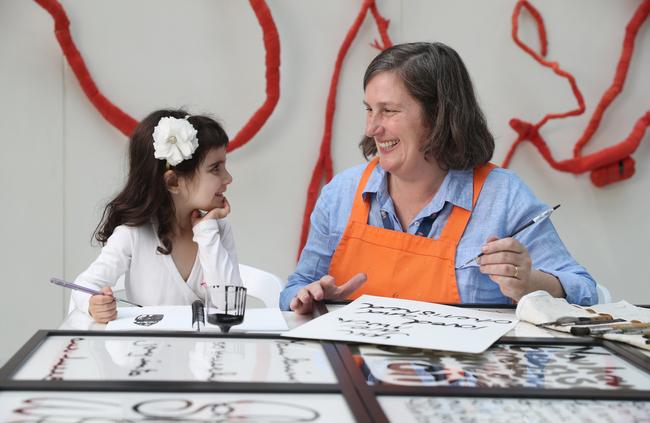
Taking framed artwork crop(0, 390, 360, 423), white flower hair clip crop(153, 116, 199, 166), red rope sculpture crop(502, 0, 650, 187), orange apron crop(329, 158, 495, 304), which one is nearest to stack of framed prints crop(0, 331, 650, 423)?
framed artwork crop(0, 390, 360, 423)

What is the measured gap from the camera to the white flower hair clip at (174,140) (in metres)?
2.02

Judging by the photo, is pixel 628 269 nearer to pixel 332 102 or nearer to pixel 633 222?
pixel 633 222

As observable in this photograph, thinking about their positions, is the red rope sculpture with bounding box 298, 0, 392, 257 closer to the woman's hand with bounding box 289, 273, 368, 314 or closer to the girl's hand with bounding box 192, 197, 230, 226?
the girl's hand with bounding box 192, 197, 230, 226

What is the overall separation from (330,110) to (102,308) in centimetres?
171

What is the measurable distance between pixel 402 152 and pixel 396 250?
0.84 feet

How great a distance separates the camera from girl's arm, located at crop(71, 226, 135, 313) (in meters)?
1.87

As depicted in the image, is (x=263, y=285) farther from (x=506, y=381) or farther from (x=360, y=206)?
(x=506, y=381)

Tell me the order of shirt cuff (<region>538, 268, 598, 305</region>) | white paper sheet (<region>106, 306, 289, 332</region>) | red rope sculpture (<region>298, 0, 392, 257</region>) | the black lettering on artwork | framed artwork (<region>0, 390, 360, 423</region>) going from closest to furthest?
framed artwork (<region>0, 390, 360, 423</region>)
the black lettering on artwork
white paper sheet (<region>106, 306, 289, 332</region>)
shirt cuff (<region>538, 268, 598, 305</region>)
red rope sculpture (<region>298, 0, 392, 257</region>)

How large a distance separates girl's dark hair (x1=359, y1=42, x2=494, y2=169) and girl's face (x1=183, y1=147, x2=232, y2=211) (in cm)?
47

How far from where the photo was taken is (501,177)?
2.03 meters

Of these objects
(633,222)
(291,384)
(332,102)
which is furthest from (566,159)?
(291,384)

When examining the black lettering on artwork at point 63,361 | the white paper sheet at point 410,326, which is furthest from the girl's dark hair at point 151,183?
the black lettering on artwork at point 63,361

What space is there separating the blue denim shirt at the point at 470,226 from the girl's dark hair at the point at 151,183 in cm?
34

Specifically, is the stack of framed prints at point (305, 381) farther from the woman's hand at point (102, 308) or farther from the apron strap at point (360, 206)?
the apron strap at point (360, 206)
